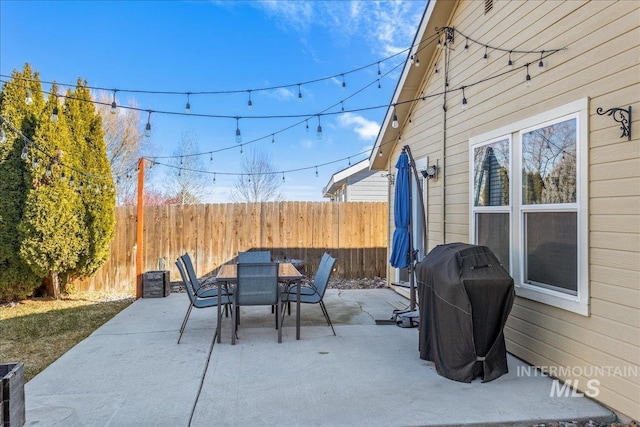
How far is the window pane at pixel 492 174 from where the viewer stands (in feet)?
13.0

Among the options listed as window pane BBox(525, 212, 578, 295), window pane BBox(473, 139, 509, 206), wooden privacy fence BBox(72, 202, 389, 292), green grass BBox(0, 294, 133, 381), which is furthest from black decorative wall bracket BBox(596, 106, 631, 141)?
wooden privacy fence BBox(72, 202, 389, 292)

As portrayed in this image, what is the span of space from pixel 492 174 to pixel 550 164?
2.82 ft

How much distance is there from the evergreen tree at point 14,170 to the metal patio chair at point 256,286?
4562 mm

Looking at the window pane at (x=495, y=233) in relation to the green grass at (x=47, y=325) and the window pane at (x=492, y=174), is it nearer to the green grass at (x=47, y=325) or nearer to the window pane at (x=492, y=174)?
the window pane at (x=492, y=174)

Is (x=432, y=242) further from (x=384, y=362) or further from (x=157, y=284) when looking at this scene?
(x=157, y=284)

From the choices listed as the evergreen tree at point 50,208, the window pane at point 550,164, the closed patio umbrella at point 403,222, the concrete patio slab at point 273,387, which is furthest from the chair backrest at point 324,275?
the evergreen tree at point 50,208

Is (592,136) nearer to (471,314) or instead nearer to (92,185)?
(471,314)

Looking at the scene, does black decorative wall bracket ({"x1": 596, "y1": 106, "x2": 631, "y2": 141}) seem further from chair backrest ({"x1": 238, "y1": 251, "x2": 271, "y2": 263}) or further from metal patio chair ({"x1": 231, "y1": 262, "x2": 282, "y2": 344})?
chair backrest ({"x1": 238, "y1": 251, "x2": 271, "y2": 263})

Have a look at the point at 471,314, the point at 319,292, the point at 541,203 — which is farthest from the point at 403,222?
the point at 471,314

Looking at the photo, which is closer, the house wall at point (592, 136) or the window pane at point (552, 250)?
the house wall at point (592, 136)

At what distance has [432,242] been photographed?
5.79 metres

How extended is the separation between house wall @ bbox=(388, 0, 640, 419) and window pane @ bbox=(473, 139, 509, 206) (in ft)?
0.77

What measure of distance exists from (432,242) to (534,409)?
3.22 meters

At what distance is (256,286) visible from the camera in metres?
4.23
